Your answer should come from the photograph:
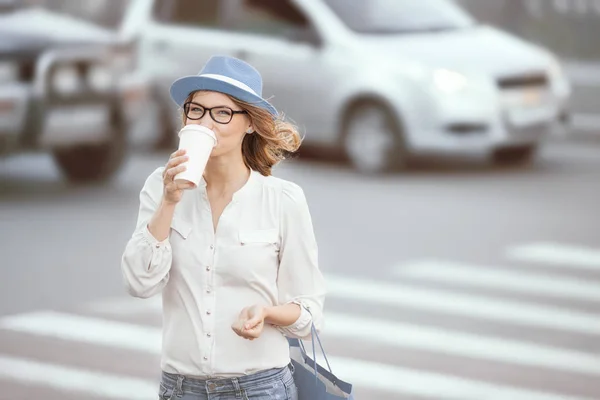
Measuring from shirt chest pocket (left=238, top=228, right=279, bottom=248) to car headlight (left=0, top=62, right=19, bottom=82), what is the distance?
918 cm

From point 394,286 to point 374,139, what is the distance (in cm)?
A: 541

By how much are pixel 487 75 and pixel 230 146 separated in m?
10.9

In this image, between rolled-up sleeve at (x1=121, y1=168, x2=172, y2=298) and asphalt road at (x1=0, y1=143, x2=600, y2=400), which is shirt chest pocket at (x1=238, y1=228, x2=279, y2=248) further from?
asphalt road at (x1=0, y1=143, x2=600, y2=400)

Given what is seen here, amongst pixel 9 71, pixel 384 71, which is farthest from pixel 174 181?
pixel 384 71

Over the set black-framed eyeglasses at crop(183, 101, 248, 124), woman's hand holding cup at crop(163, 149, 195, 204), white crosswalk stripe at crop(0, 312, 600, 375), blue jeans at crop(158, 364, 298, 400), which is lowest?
blue jeans at crop(158, 364, 298, 400)

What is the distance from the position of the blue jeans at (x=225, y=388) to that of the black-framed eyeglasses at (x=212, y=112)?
0.67 m

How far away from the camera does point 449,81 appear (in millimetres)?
14555

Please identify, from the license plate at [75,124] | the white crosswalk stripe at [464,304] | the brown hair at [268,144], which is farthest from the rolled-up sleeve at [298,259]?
the license plate at [75,124]

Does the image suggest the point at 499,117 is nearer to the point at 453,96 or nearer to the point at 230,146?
the point at 453,96

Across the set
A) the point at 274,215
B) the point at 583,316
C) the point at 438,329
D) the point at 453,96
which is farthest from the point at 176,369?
the point at 453,96

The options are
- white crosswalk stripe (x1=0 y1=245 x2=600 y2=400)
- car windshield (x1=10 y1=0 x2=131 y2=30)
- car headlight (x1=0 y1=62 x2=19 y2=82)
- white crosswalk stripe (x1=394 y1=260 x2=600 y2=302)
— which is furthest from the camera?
car windshield (x1=10 y1=0 x2=131 y2=30)

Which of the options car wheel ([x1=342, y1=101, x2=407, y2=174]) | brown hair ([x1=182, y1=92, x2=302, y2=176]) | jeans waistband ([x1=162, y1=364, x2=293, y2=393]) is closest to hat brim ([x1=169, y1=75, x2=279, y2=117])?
brown hair ([x1=182, y1=92, x2=302, y2=176])

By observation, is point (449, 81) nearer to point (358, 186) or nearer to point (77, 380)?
point (358, 186)

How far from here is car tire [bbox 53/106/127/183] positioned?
13.8 m
